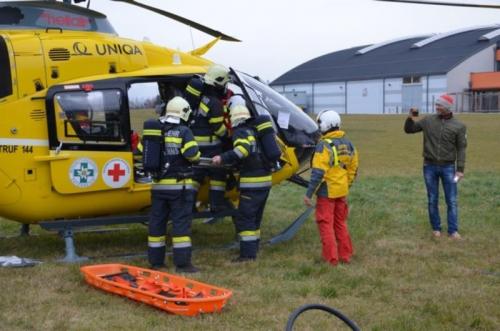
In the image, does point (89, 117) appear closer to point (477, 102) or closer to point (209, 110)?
point (209, 110)

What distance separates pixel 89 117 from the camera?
6852 mm

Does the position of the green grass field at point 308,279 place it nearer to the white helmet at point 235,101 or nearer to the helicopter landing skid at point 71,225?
the helicopter landing skid at point 71,225

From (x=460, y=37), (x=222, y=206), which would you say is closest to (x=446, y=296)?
(x=222, y=206)

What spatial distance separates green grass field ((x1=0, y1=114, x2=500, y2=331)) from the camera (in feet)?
16.9

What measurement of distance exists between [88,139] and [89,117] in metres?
0.24

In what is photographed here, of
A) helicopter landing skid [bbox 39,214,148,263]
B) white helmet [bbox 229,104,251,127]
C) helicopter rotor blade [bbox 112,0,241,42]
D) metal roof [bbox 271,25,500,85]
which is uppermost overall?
metal roof [bbox 271,25,500,85]

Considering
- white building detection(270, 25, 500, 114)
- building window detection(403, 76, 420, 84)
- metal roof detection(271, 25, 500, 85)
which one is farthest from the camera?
building window detection(403, 76, 420, 84)

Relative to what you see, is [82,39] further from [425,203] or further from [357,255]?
[425,203]

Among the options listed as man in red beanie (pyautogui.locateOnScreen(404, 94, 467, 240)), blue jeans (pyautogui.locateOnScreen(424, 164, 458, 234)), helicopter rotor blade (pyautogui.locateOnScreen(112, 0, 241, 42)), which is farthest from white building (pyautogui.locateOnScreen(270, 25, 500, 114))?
helicopter rotor blade (pyautogui.locateOnScreen(112, 0, 241, 42))

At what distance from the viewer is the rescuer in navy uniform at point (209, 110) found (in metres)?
6.98

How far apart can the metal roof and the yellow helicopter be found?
5623 cm

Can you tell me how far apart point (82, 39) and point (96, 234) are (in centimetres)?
286

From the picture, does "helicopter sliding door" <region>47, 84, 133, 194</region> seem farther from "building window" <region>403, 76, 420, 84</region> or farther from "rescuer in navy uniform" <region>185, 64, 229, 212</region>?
"building window" <region>403, 76, 420, 84</region>

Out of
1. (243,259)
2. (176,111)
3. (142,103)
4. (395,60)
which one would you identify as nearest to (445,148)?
(243,259)
